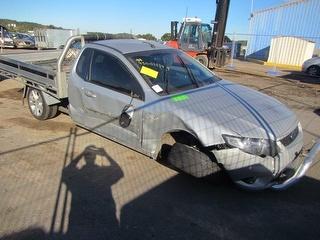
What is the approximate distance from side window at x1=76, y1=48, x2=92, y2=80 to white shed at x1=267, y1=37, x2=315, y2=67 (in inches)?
806

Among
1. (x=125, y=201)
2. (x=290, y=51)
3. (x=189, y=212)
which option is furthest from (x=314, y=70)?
(x=125, y=201)

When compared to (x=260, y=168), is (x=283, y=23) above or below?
above

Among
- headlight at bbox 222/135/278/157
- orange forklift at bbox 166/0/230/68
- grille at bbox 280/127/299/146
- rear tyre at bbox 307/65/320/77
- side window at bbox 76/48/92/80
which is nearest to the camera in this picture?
headlight at bbox 222/135/278/157

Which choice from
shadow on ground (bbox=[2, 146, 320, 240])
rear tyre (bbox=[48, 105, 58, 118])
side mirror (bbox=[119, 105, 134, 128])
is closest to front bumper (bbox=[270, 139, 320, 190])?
shadow on ground (bbox=[2, 146, 320, 240])

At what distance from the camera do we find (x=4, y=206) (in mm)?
3578

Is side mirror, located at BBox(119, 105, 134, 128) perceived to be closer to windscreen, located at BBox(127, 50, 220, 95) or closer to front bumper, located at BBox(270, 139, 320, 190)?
windscreen, located at BBox(127, 50, 220, 95)

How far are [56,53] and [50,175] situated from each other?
17.1 feet

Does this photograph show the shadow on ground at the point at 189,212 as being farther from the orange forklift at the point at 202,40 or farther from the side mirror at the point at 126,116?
the orange forklift at the point at 202,40

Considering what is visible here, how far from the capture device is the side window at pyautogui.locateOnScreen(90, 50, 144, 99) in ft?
14.5

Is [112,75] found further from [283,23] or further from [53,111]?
[283,23]

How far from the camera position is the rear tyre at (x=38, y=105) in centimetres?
636

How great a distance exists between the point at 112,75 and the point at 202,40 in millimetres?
12874

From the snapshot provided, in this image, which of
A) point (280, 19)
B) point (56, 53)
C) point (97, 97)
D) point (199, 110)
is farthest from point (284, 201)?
point (280, 19)

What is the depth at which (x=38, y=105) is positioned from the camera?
6.53 metres
